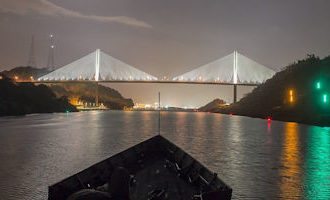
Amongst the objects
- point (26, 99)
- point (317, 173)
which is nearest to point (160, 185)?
point (317, 173)

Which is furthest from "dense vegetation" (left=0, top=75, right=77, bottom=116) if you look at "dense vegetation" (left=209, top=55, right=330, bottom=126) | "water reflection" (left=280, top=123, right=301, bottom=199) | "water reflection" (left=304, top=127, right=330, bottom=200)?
"water reflection" (left=304, top=127, right=330, bottom=200)

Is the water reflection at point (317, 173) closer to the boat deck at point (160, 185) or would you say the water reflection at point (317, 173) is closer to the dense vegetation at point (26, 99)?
the boat deck at point (160, 185)

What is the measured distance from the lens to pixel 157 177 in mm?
13016

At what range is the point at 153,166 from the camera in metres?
14.4

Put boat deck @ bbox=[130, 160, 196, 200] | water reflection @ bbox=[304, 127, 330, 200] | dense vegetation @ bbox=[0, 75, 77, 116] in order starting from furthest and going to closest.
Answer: dense vegetation @ bbox=[0, 75, 77, 116] → water reflection @ bbox=[304, 127, 330, 200] → boat deck @ bbox=[130, 160, 196, 200]

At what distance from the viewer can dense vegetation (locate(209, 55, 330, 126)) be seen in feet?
286

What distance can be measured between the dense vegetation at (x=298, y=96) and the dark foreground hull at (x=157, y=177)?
222 ft

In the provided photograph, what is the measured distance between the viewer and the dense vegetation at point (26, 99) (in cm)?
12376

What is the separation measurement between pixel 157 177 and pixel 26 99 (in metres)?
137

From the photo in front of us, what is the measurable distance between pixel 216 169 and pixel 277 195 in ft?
26.3

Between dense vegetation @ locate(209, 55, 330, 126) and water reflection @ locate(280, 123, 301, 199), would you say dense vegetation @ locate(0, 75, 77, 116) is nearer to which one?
dense vegetation @ locate(209, 55, 330, 126)

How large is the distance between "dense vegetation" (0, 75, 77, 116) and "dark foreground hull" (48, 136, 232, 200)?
10913cm

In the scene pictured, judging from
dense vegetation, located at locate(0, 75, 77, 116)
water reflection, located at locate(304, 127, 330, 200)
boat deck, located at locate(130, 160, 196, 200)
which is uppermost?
dense vegetation, located at locate(0, 75, 77, 116)

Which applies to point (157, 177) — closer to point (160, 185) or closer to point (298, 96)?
point (160, 185)
